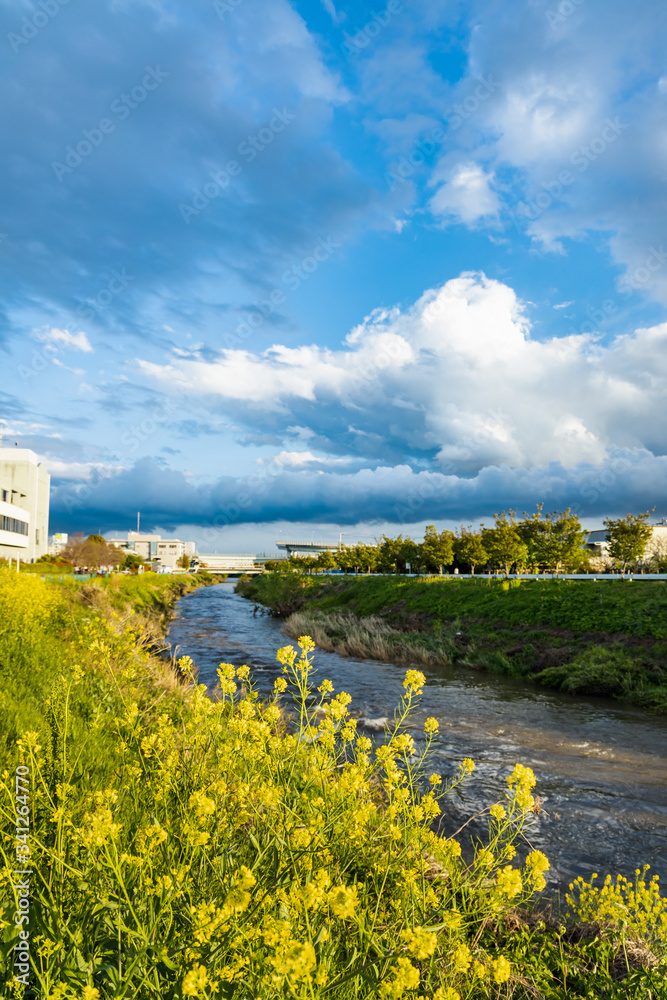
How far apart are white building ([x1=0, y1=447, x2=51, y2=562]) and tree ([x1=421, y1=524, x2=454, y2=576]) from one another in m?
49.7

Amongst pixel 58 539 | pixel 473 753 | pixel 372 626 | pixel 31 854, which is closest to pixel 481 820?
pixel 473 753

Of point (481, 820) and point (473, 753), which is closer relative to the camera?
point (481, 820)

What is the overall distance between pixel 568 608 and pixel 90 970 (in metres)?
23.9

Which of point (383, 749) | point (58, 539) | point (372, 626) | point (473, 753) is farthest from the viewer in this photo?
point (58, 539)

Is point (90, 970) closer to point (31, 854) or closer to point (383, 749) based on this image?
point (31, 854)

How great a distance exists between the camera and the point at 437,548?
49625mm

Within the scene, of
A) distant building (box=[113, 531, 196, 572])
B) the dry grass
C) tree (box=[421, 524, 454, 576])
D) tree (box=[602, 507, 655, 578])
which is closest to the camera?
the dry grass

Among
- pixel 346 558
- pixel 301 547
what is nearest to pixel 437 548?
pixel 346 558

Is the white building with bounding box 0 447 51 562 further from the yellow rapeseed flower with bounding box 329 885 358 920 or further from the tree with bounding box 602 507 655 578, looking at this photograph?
the yellow rapeseed flower with bounding box 329 885 358 920

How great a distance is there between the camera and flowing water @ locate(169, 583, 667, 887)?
6.91m

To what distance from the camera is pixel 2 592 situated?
12.6 m

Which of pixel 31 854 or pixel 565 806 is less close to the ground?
pixel 31 854

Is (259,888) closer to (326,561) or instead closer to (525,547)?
(525,547)

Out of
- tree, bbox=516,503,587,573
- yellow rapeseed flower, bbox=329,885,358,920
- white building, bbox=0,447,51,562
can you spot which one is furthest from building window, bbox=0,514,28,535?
yellow rapeseed flower, bbox=329,885,358,920
